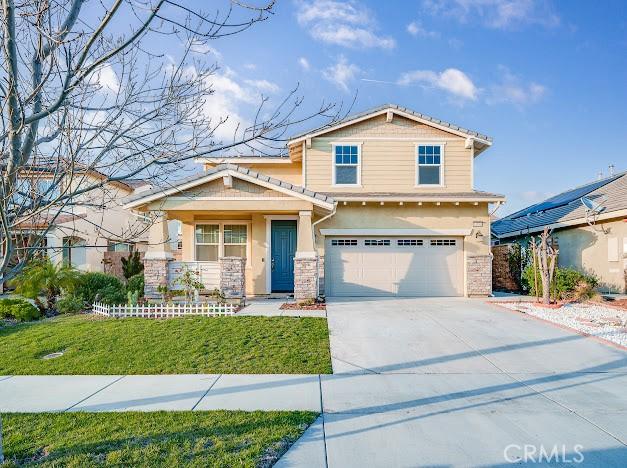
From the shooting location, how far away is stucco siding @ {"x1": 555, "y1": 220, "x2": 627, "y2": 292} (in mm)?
14344

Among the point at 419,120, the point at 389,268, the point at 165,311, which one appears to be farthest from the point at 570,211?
the point at 165,311

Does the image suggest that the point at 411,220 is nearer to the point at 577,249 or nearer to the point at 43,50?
the point at 577,249

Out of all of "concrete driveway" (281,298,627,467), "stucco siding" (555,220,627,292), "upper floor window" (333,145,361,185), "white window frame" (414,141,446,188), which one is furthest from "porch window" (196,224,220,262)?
"stucco siding" (555,220,627,292)

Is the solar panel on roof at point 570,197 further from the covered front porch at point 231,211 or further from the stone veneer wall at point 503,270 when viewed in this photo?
the covered front porch at point 231,211

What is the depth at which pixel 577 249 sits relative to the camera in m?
16.3

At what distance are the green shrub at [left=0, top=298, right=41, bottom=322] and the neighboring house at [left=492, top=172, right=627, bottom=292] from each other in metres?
17.8

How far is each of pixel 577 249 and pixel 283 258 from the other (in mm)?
11392

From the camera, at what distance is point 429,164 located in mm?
14906

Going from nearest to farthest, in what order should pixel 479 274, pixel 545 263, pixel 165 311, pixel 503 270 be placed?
pixel 165 311
pixel 545 263
pixel 479 274
pixel 503 270

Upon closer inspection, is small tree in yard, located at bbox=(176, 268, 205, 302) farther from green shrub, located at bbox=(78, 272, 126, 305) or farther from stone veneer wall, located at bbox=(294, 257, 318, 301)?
stone veneer wall, located at bbox=(294, 257, 318, 301)

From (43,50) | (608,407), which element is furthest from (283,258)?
(43,50)

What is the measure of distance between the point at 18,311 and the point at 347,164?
35.1ft

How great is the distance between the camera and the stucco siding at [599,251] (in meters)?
14.3
